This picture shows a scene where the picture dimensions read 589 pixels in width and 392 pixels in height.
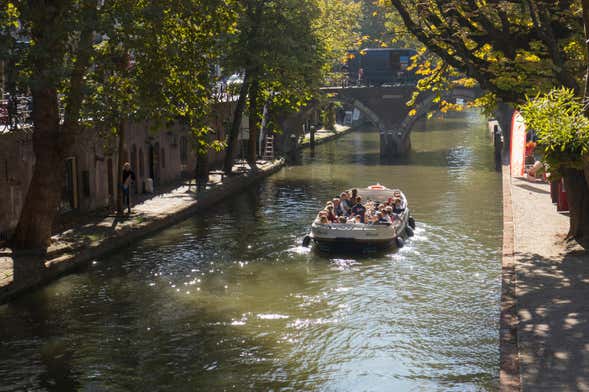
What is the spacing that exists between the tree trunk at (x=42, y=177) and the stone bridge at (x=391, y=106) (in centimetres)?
4225

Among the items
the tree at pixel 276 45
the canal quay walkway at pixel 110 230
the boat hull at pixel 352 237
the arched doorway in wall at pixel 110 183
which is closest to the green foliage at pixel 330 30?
the tree at pixel 276 45

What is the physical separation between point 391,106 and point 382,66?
6907 mm

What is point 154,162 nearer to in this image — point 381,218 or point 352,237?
point 381,218

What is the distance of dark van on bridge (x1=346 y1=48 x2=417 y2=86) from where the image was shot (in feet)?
238

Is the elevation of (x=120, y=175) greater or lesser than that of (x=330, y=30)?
lesser

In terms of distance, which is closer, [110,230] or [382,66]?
[110,230]

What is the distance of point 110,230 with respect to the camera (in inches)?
1206

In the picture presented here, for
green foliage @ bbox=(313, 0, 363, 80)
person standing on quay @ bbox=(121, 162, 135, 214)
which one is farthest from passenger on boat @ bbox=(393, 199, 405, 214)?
green foliage @ bbox=(313, 0, 363, 80)

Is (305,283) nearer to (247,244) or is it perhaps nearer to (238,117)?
(247,244)

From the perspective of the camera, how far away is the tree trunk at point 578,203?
2595cm

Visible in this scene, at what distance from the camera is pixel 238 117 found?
47.6 meters

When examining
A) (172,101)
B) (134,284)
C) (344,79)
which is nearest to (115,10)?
(172,101)

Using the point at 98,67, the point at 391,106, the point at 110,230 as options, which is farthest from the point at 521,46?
the point at 391,106

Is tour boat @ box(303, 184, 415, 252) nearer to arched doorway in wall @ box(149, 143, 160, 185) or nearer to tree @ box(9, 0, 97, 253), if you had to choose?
tree @ box(9, 0, 97, 253)
